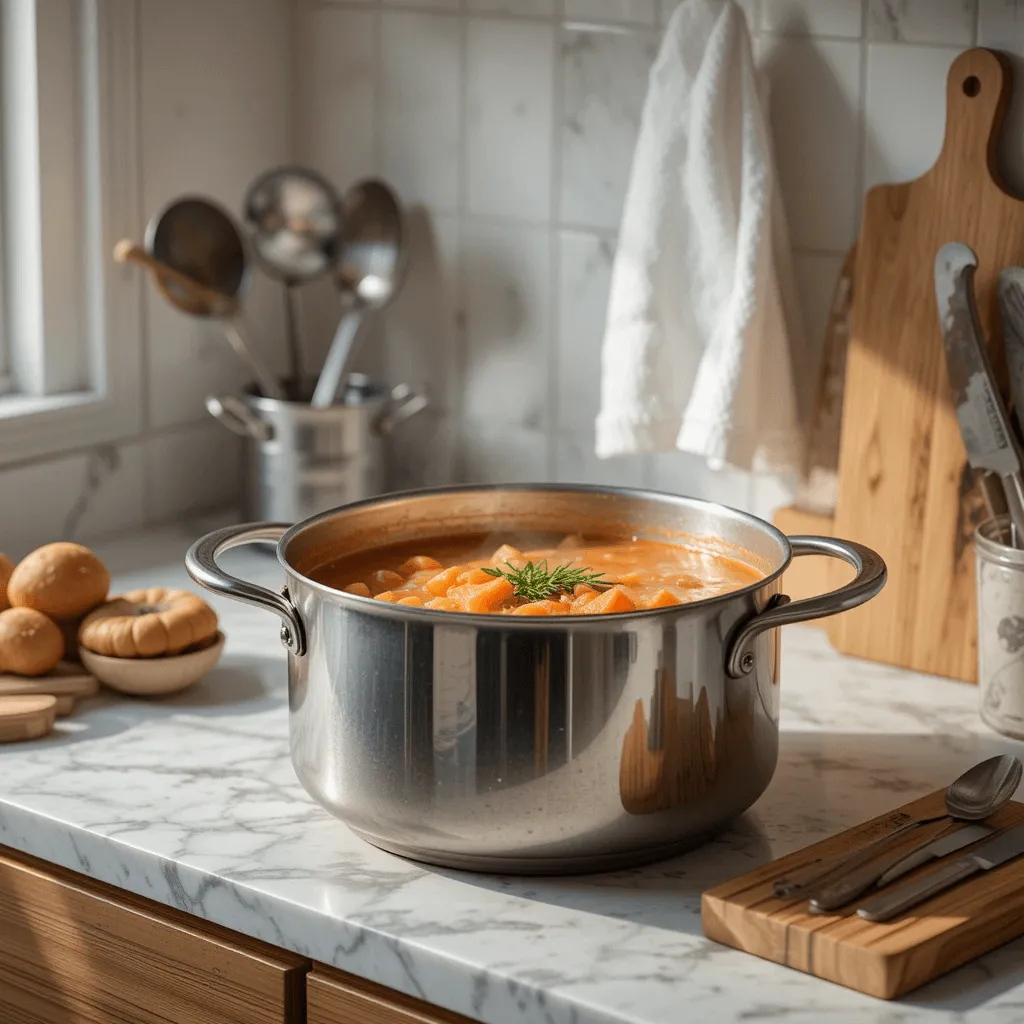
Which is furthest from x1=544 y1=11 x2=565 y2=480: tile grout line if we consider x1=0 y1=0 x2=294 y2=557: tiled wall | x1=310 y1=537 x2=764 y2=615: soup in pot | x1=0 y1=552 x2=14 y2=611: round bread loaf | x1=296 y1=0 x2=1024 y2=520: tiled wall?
x1=0 y1=552 x2=14 y2=611: round bread loaf

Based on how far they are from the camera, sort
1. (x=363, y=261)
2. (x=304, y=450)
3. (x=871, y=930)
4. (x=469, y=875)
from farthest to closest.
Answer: (x=363, y=261)
(x=304, y=450)
(x=469, y=875)
(x=871, y=930)

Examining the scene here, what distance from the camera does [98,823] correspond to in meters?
1.08

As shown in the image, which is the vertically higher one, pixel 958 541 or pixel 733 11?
pixel 733 11

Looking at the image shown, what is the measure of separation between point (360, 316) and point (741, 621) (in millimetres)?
876

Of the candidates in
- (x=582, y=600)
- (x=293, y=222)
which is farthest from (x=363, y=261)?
(x=582, y=600)

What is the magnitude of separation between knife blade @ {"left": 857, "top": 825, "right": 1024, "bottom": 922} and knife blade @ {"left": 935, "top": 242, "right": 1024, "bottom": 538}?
12.4 inches

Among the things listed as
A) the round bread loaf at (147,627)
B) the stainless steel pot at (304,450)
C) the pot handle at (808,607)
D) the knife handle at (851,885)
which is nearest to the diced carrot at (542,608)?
the pot handle at (808,607)

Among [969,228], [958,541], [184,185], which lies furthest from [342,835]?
[184,185]

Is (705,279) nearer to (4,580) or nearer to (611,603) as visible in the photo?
(611,603)

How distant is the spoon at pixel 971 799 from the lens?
0.94 metres

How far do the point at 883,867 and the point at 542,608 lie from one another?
26 centimetres

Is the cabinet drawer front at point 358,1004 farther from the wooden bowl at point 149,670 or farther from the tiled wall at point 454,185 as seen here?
the tiled wall at point 454,185

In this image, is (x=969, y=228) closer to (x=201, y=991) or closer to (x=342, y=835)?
(x=342, y=835)

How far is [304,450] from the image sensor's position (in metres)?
1.66
